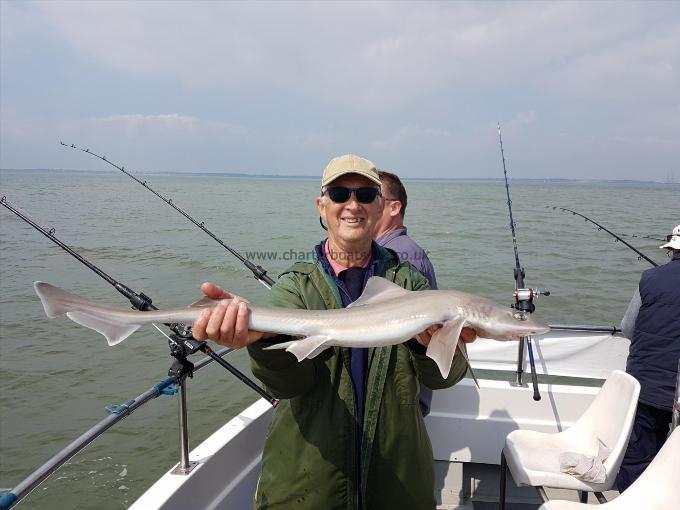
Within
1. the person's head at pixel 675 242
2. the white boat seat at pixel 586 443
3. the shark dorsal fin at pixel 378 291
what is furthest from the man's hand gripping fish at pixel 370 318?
the person's head at pixel 675 242

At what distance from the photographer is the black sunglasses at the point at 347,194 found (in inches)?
101

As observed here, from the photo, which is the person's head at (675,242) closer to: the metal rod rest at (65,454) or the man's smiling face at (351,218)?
the man's smiling face at (351,218)

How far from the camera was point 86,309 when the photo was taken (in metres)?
2.34

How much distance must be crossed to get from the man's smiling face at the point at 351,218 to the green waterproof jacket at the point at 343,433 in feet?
1.40

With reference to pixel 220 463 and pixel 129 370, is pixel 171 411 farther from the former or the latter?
pixel 220 463

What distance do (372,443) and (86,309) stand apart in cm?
151

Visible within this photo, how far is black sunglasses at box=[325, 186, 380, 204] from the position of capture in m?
2.56

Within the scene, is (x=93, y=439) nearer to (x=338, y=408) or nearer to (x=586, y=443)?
(x=338, y=408)

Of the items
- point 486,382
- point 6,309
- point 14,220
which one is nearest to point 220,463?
point 486,382

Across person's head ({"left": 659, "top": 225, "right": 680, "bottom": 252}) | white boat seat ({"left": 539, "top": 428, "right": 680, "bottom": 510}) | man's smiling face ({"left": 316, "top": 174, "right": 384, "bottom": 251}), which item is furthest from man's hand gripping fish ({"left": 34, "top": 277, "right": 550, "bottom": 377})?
person's head ({"left": 659, "top": 225, "right": 680, "bottom": 252})

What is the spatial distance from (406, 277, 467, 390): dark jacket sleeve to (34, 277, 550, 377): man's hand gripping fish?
79 millimetres

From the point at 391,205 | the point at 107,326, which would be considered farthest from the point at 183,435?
the point at 391,205

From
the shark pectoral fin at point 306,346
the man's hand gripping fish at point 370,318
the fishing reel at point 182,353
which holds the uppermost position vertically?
the man's hand gripping fish at point 370,318

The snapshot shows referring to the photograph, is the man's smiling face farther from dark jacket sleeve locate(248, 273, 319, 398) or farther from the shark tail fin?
the shark tail fin
